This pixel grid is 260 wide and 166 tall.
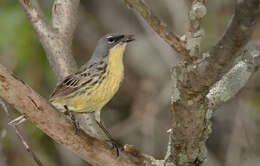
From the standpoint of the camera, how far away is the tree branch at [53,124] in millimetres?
3209

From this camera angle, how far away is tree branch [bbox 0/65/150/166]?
10.5 feet

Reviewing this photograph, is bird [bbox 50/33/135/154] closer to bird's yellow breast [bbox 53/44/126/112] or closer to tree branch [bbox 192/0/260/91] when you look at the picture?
bird's yellow breast [bbox 53/44/126/112]

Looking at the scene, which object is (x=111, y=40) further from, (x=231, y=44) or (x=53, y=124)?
(x=231, y=44)

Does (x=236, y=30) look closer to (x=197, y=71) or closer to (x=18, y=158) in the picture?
(x=197, y=71)

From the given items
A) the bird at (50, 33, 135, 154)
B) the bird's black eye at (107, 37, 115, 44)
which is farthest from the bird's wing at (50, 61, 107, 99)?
the bird's black eye at (107, 37, 115, 44)

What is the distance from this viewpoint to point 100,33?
7.27m

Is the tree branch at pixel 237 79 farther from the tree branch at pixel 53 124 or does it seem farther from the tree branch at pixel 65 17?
the tree branch at pixel 65 17

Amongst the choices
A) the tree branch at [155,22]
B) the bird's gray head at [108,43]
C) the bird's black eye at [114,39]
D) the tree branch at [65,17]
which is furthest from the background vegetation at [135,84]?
the tree branch at [155,22]

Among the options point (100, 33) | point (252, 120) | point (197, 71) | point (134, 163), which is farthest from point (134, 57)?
point (197, 71)

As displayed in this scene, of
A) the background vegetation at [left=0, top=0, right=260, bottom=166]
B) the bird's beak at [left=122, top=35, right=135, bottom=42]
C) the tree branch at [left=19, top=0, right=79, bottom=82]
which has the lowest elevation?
the background vegetation at [left=0, top=0, right=260, bottom=166]

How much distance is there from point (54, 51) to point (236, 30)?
7.85 ft

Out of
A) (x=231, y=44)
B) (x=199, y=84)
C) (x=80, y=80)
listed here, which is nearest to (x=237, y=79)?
(x=199, y=84)

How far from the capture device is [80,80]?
449 centimetres

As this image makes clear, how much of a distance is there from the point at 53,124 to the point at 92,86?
1.15 metres
